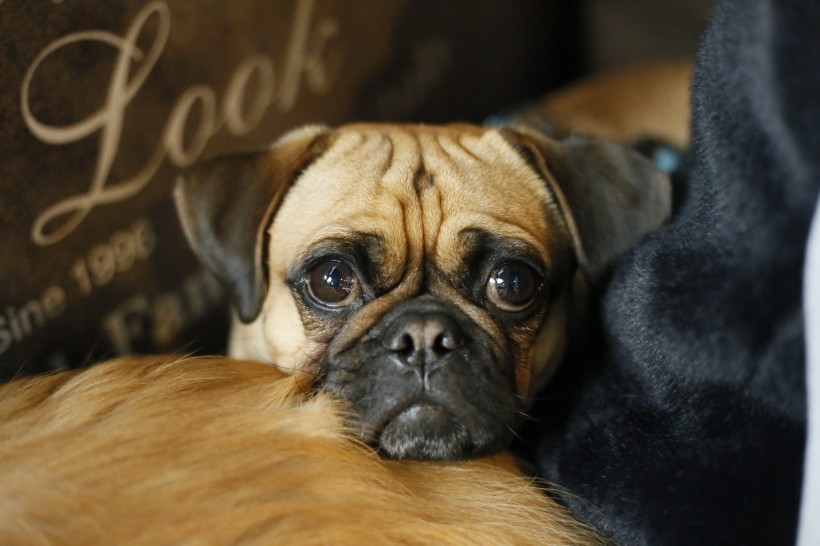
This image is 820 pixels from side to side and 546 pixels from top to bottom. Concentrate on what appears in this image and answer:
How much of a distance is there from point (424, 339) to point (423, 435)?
0.15 meters

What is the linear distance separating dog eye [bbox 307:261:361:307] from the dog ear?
1.42ft

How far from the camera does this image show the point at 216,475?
0.94 meters

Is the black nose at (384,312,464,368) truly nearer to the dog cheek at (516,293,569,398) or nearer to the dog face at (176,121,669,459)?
the dog face at (176,121,669,459)

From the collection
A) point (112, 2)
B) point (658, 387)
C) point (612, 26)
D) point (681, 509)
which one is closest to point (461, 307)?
point (658, 387)

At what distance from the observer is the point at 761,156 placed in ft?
3.03

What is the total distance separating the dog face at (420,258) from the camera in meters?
1.22

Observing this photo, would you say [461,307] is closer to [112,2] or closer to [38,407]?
[38,407]

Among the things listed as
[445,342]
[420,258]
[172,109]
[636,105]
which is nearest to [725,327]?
[445,342]

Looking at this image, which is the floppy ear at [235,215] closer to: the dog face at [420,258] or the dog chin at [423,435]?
the dog face at [420,258]

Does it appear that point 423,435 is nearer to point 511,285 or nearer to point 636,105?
point 511,285

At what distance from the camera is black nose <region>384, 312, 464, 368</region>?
1.21 m

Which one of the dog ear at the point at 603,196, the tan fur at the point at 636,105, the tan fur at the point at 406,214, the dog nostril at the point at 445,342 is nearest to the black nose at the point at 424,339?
the dog nostril at the point at 445,342

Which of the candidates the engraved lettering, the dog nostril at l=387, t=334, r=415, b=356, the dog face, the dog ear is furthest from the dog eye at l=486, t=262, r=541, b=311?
the engraved lettering

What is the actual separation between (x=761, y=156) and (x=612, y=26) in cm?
214
